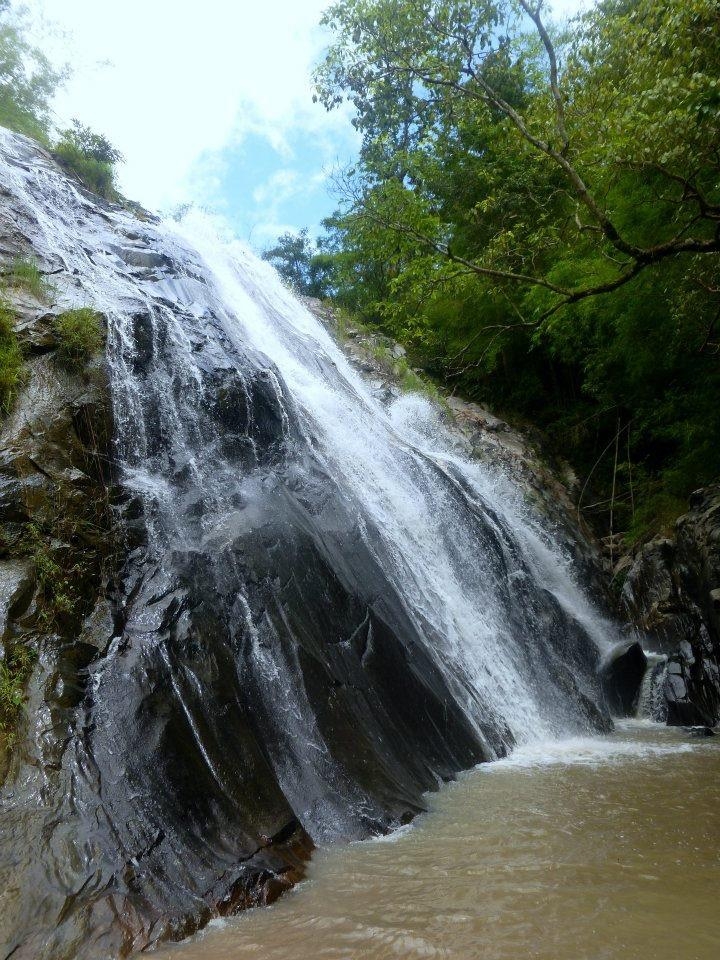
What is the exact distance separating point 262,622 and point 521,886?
9.78 feet

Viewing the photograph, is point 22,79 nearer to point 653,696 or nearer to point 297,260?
point 297,260

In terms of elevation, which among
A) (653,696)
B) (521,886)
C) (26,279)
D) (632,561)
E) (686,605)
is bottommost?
(653,696)

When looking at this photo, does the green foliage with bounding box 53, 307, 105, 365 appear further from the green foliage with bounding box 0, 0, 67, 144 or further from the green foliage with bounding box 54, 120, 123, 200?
the green foliage with bounding box 0, 0, 67, 144

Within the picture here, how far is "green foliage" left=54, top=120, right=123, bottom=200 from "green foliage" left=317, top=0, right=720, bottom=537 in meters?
6.31

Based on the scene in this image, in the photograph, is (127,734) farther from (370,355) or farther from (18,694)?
(370,355)

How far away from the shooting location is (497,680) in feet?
24.3

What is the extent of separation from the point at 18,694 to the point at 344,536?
384 centimetres

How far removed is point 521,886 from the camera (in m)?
3.29

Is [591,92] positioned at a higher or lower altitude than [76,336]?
higher

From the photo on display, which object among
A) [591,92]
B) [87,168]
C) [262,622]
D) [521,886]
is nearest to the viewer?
[521,886]

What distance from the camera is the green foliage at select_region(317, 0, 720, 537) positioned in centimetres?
661

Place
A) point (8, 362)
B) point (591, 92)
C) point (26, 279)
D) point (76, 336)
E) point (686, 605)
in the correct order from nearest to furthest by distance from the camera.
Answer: point (8, 362) → point (76, 336) → point (26, 279) → point (591, 92) → point (686, 605)

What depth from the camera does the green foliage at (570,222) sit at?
6.61 meters

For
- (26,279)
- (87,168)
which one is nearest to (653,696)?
(26,279)
